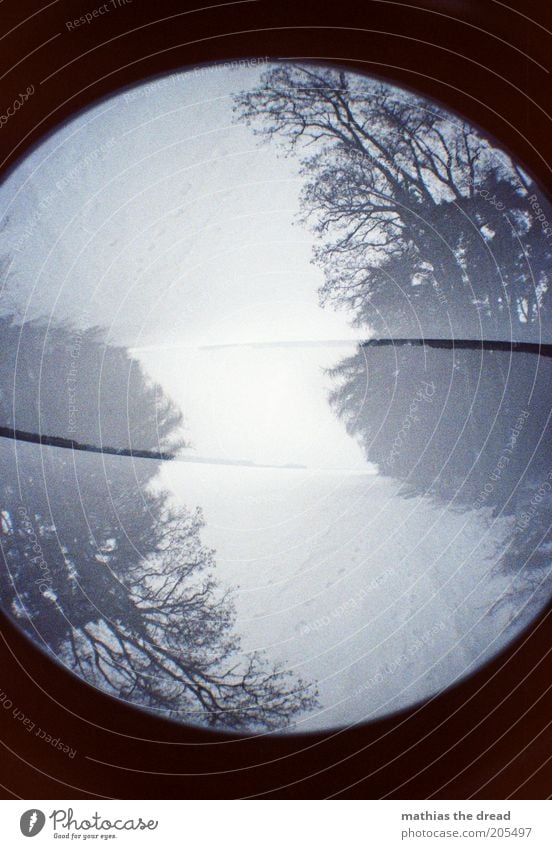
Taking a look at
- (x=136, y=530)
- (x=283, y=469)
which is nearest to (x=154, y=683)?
(x=136, y=530)

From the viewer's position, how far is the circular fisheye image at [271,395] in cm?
50

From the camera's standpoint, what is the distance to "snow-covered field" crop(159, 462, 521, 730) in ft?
1.66

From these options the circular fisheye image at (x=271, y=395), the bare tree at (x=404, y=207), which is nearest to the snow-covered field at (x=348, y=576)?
the circular fisheye image at (x=271, y=395)

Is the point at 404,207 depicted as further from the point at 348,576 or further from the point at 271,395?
the point at 348,576

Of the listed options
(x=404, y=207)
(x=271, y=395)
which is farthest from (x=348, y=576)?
(x=404, y=207)

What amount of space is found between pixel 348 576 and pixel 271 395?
22 centimetres

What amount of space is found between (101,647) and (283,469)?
282 millimetres

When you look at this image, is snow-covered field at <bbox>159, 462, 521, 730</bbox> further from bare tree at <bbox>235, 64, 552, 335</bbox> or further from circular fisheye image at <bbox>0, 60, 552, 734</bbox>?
bare tree at <bbox>235, 64, 552, 335</bbox>

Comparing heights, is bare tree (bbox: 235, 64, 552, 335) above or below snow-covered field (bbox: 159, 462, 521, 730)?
above

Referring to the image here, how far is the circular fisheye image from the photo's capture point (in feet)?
1.63

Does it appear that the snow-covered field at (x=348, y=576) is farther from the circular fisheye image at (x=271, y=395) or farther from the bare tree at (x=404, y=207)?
the bare tree at (x=404, y=207)

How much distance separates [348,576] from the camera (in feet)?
1.69

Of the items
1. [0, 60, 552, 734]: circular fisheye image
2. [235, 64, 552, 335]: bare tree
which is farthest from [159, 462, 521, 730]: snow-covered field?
[235, 64, 552, 335]: bare tree

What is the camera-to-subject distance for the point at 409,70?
504 mm
